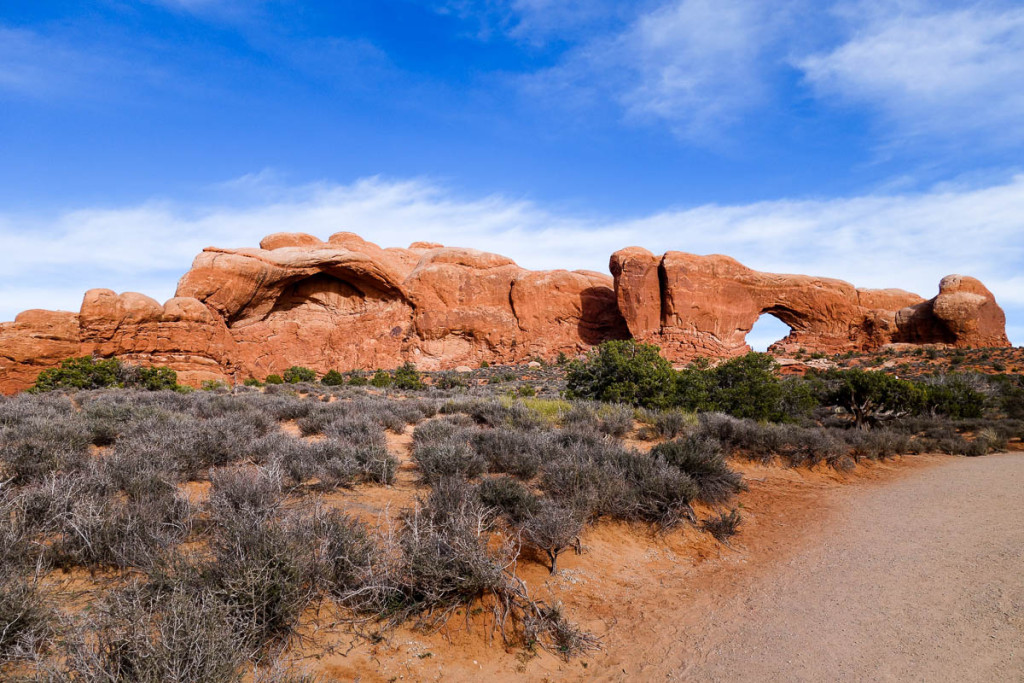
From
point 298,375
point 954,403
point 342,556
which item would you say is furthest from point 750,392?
point 298,375

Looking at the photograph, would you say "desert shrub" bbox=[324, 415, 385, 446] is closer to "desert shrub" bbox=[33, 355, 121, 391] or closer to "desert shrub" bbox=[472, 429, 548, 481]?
"desert shrub" bbox=[472, 429, 548, 481]

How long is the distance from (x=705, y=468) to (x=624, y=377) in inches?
300

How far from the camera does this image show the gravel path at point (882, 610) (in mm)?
3250

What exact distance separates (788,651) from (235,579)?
3.52m

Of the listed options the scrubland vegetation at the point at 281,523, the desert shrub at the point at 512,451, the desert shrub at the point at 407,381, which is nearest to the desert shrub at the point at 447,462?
the scrubland vegetation at the point at 281,523

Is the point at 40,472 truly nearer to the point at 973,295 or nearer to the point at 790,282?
the point at 790,282

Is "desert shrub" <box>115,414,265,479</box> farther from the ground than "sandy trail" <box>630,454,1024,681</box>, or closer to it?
farther from the ground

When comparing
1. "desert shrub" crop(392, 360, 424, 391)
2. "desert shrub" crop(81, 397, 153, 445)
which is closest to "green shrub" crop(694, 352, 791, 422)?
"desert shrub" crop(81, 397, 153, 445)

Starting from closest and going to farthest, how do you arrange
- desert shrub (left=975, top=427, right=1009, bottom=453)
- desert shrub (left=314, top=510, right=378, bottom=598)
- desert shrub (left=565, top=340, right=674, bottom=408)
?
desert shrub (left=314, top=510, right=378, bottom=598) < desert shrub (left=975, top=427, right=1009, bottom=453) < desert shrub (left=565, top=340, right=674, bottom=408)

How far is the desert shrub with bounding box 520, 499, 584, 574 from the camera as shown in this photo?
4.35 m

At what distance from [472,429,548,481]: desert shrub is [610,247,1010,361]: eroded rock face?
94.3 feet

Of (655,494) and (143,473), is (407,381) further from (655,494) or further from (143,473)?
(143,473)

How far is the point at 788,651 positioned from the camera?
346 centimetres

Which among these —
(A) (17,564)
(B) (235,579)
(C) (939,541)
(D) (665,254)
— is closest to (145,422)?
(A) (17,564)
